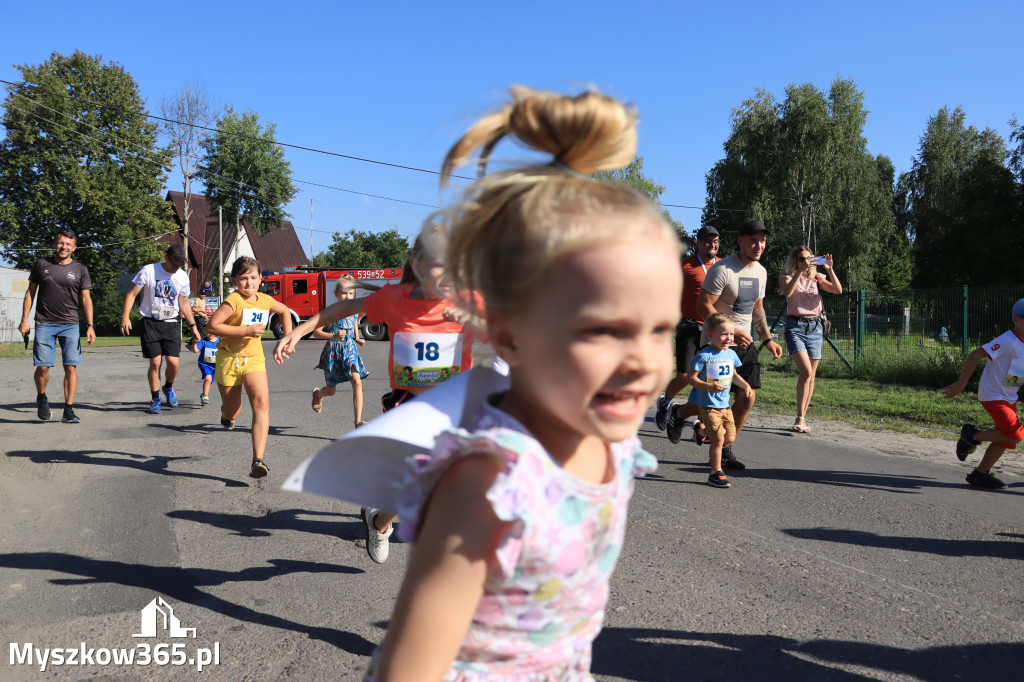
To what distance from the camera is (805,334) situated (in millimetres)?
9156

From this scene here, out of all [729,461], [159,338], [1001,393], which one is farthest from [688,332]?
[159,338]

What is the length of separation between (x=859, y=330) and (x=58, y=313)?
15385 millimetres

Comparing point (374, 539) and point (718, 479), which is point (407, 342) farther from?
point (718, 479)

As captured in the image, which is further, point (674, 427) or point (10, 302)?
point (10, 302)

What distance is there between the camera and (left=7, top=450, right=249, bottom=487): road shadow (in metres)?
6.82

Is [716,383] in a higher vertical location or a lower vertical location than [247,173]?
lower

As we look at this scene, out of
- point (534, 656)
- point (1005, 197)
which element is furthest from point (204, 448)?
point (1005, 197)

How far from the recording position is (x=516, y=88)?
1.32m

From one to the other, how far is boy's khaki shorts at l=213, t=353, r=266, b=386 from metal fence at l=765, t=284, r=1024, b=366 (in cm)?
1269

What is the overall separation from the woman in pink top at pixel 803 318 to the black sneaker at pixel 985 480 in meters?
2.56

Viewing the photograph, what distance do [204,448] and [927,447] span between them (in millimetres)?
7244

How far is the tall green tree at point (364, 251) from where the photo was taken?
7894 centimetres

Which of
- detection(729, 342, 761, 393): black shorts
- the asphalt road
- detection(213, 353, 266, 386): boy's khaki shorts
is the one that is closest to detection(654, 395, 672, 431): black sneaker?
the asphalt road

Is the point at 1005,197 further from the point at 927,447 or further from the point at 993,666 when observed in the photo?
the point at 993,666
